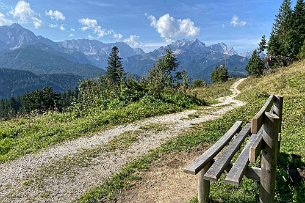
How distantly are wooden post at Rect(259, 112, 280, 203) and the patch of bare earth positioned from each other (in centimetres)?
323

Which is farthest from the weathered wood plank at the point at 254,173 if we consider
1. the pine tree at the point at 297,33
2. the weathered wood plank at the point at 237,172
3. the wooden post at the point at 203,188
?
the pine tree at the point at 297,33

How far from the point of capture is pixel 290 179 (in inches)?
341

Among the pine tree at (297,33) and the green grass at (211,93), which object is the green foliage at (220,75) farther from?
the green grass at (211,93)

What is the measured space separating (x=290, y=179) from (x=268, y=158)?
322 centimetres

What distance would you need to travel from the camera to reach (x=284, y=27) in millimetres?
75812

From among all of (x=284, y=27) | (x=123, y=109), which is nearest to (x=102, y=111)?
(x=123, y=109)

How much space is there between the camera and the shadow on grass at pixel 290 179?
796 cm

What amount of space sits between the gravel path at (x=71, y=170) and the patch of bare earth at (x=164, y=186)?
4.85 feet

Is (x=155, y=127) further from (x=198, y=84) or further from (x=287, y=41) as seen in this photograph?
(x=198, y=84)

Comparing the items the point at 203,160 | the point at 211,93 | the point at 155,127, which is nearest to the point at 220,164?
the point at 203,160

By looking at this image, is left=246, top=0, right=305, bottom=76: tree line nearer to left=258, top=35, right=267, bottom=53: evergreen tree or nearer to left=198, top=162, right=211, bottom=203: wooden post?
left=258, top=35, right=267, bottom=53: evergreen tree

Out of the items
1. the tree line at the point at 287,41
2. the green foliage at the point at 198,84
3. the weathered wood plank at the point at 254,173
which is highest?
the tree line at the point at 287,41

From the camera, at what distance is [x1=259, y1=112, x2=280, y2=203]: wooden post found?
19.2 ft

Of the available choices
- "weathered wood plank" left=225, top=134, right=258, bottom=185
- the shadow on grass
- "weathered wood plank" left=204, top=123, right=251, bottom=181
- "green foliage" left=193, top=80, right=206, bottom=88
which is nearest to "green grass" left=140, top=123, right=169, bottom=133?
the shadow on grass
